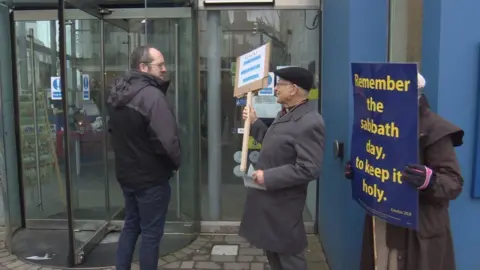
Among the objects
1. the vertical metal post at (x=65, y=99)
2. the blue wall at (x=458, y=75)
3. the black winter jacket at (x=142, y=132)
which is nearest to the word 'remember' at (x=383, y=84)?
the blue wall at (x=458, y=75)

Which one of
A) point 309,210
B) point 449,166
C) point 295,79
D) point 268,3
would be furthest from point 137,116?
point 309,210

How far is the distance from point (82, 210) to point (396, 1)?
3.81 meters

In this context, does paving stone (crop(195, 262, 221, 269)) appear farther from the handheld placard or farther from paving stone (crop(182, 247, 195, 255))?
the handheld placard

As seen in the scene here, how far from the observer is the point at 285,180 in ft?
8.61

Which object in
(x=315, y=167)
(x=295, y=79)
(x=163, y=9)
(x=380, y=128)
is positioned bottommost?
(x=315, y=167)

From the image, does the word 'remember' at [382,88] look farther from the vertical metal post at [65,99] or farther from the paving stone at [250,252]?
the vertical metal post at [65,99]

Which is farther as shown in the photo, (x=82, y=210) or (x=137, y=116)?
(x=82, y=210)

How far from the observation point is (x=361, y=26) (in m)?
3.24

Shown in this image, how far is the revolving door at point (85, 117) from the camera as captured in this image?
484 cm

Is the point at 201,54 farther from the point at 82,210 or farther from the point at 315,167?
the point at 315,167

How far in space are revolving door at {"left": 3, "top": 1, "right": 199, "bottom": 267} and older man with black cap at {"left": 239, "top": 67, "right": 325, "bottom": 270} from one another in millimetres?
2040

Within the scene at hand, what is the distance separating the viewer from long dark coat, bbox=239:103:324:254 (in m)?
2.64

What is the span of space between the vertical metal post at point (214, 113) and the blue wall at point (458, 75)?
2.54 m

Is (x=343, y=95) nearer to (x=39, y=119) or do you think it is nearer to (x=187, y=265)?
(x=187, y=265)
